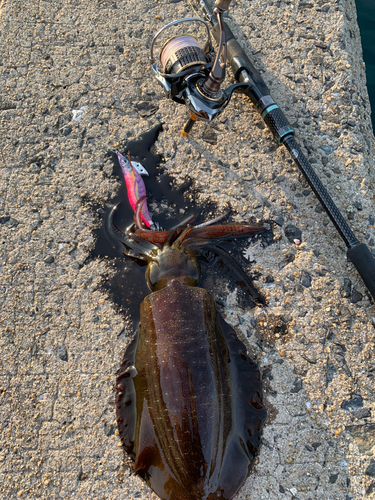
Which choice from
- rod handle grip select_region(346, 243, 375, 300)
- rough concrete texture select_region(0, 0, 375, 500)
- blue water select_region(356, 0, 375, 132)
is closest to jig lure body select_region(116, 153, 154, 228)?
rough concrete texture select_region(0, 0, 375, 500)

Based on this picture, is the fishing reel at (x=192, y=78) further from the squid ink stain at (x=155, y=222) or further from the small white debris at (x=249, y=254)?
the small white debris at (x=249, y=254)

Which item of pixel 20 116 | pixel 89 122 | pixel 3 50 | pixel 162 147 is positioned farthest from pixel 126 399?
pixel 3 50

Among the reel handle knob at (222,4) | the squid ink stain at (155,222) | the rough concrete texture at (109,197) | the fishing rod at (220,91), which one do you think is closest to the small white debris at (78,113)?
the rough concrete texture at (109,197)

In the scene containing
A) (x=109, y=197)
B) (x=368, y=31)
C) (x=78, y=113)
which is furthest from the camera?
(x=368, y=31)

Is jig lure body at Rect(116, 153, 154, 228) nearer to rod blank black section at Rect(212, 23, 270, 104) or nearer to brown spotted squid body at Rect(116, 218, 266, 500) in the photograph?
brown spotted squid body at Rect(116, 218, 266, 500)

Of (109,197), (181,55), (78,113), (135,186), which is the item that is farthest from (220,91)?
(78,113)

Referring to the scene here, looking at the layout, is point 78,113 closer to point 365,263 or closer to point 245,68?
point 245,68
